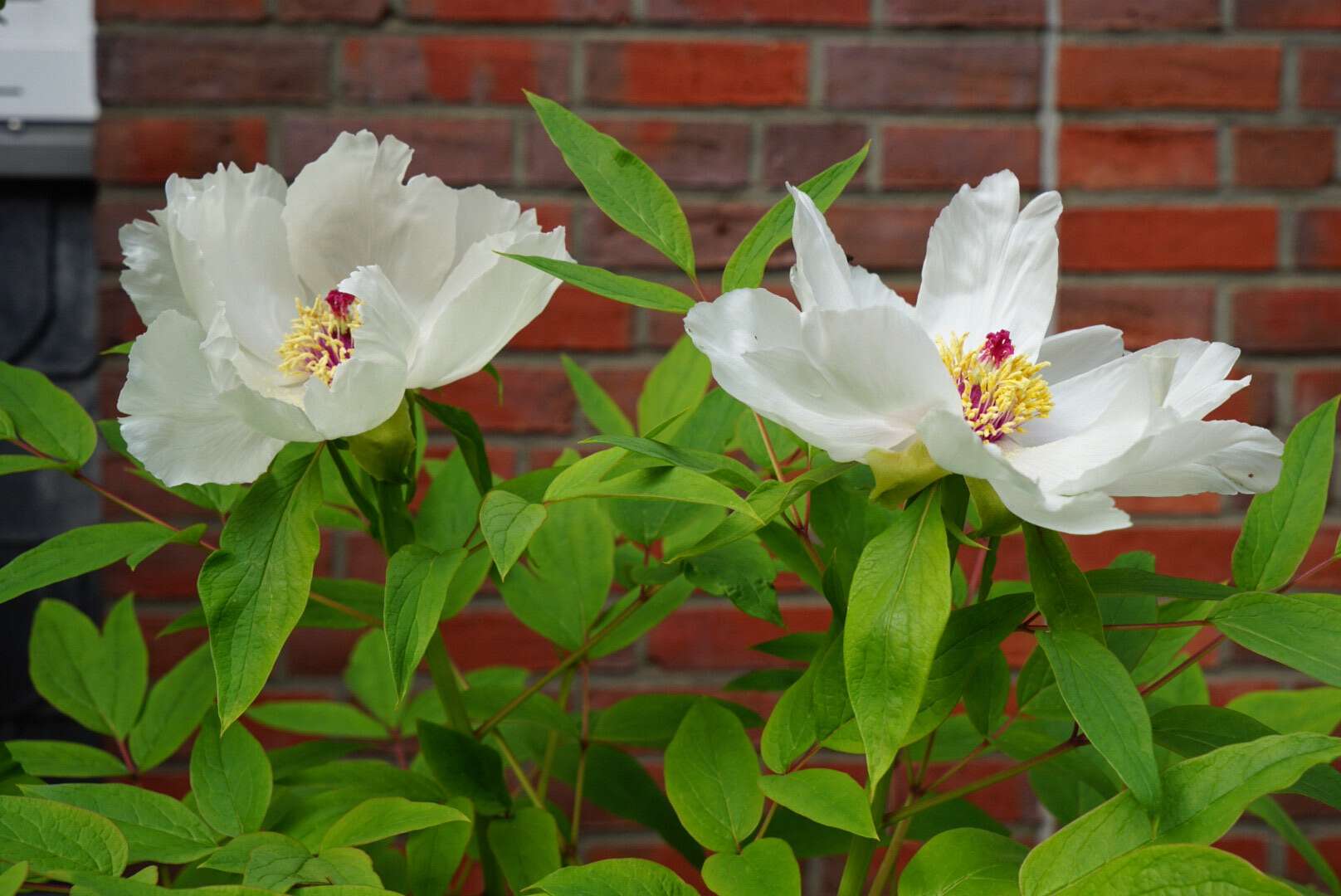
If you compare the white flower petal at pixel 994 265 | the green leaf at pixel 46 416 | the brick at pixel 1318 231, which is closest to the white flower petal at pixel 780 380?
the white flower petal at pixel 994 265

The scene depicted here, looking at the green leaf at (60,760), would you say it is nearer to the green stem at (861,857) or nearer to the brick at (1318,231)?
the green stem at (861,857)

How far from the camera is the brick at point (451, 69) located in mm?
1167

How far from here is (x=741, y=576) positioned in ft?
1.60

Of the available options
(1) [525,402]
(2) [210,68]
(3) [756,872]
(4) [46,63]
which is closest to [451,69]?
(2) [210,68]

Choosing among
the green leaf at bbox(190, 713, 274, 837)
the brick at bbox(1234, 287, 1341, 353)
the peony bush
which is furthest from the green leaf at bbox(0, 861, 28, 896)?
the brick at bbox(1234, 287, 1341, 353)

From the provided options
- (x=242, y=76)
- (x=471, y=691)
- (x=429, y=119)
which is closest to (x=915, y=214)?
(x=429, y=119)

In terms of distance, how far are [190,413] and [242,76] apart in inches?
33.7

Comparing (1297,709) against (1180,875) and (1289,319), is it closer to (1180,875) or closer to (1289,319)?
(1180,875)

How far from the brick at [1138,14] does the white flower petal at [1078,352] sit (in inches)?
33.4

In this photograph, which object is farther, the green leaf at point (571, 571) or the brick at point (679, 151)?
the brick at point (679, 151)

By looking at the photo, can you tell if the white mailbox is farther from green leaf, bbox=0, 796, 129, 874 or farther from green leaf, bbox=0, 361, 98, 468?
green leaf, bbox=0, 796, 129, 874

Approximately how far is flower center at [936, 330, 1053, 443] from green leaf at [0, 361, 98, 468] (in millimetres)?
399

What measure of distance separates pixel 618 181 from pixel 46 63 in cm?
108

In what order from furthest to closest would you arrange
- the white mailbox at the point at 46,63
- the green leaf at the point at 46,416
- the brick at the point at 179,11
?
the white mailbox at the point at 46,63 → the brick at the point at 179,11 → the green leaf at the point at 46,416
